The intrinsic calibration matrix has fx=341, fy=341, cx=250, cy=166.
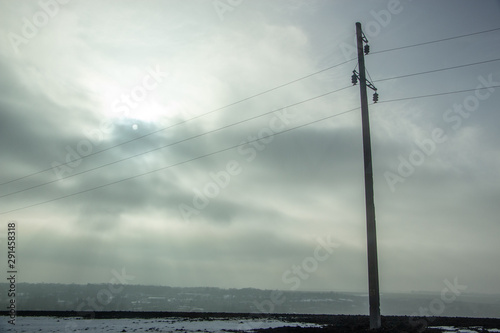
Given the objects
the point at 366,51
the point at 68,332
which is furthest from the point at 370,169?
the point at 68,332

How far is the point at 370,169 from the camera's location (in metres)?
18.8

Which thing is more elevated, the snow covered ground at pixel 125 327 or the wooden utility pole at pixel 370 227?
the wooden utility pole at pixel 370 227

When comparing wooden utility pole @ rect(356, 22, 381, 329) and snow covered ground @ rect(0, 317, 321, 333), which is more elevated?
wooden utility pole @ rect(356, 22, 381, 329)

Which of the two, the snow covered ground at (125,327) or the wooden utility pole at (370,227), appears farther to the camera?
the snow covered ground at (125,327)

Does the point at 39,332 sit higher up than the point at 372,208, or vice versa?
the point at 372,208

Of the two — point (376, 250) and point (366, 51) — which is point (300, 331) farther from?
point (366, 51)

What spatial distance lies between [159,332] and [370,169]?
61.3 ft

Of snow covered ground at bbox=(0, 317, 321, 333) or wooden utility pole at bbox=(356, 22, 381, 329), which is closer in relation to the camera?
wooden utility pole at bbox=(356, 22, 381, 329)

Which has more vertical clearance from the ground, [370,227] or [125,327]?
[370,227]

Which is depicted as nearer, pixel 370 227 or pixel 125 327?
pixel 370 227

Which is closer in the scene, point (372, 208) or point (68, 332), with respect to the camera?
point (372, 208)

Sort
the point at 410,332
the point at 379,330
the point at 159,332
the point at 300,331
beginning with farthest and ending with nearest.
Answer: the point at 159,332
the point at 300,331
the point at 410,332
the point at 379,330

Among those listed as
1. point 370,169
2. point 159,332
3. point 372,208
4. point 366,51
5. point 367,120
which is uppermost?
Answer: point 366,51

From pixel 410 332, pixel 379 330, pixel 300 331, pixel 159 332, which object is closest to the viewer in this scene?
pixel 379 330
